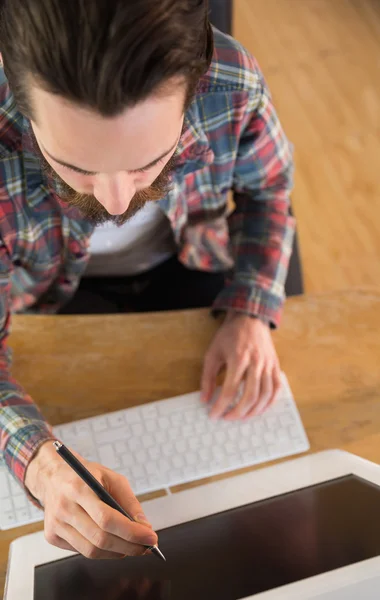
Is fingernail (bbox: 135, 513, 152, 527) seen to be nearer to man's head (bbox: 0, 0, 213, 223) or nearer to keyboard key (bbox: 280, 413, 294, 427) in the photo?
keyboard key (bbox: 280, 413, 294, 427)

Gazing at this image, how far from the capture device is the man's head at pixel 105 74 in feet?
1.58

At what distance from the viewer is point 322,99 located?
1970mm

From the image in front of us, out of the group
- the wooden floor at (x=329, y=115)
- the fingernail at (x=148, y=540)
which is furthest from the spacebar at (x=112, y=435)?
the wooden floor at (x=329, y=115)

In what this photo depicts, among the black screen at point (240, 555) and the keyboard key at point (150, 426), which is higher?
the black screen at point (240, 555)

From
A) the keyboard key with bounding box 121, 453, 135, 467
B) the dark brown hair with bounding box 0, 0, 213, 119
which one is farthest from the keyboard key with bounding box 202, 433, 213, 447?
the dark brown hair with bounding box 0, 0, 213, 119

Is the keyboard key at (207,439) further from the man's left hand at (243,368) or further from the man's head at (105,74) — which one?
the man's head at (105,74)

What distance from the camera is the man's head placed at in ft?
1.58

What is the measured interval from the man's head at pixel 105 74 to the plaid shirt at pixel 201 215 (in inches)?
6.3

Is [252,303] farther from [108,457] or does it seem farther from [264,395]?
[108,457]

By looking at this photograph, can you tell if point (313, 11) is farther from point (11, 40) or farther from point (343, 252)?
point (11, 40)

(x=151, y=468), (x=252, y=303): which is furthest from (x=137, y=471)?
(x=252, y=303)

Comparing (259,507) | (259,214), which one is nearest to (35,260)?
(259,214)

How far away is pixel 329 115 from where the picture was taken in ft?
6.37

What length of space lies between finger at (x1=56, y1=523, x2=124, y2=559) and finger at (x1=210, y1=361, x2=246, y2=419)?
255 millimetres
